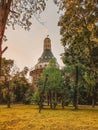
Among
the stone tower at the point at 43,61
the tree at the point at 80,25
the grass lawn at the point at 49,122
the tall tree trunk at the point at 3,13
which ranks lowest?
the grass lawn at the point at 49,122

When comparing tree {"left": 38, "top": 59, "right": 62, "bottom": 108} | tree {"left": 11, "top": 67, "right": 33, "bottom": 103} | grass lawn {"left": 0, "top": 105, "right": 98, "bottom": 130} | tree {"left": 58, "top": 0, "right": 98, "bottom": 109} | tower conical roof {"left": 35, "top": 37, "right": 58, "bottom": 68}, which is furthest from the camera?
tower conical roof {"left": 35, "top": 37, "right": 58, "bottom": 68}

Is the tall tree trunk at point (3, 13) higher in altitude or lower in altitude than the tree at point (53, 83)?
lower

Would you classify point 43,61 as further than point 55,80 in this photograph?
Yes

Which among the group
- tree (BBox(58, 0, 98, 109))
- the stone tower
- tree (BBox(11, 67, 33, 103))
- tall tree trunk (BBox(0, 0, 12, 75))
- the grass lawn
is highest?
the stone tower

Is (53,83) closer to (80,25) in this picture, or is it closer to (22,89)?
(22,89)

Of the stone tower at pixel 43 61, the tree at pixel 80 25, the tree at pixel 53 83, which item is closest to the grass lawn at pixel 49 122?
the tree at pixel 80 25

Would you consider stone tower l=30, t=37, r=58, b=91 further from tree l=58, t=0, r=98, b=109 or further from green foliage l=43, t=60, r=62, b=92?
tree l=58, t=0, r=98, b=109

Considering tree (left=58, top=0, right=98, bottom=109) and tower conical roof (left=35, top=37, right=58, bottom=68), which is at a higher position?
tower conical roof (left=35, top=37, right=58, bottom=68)

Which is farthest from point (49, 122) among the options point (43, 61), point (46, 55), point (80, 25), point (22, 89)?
point (46, 55)

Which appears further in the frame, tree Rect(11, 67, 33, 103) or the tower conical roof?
the tower conical roof

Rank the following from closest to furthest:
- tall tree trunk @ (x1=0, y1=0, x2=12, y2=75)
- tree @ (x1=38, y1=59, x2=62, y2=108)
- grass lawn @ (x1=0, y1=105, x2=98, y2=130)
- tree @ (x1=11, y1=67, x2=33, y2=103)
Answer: tall tree trunk @ (x1=0, y1=0, x2=12, y2=75) → grass lawn @ (x1=0, y1=105, x2=98, y2=130) → tree @ (x1=38, y1=59, x2=62, y2=108) → tree @ (x1=11, y1=67, x2=33, y2=103)

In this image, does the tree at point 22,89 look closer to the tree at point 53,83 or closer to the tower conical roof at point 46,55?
the tree at point 53,83

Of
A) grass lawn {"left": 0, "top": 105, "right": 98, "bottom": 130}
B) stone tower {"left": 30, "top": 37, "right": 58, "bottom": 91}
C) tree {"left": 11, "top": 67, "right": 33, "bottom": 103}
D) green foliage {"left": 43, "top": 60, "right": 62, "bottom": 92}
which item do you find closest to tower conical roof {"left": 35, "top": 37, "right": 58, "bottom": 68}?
stone tower {"left": 30, "top": 37, "right": 58, "bottom": 91}

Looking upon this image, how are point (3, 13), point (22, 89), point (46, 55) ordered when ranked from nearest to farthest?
point (3, 13), point (22, 89), point (46, 55)
